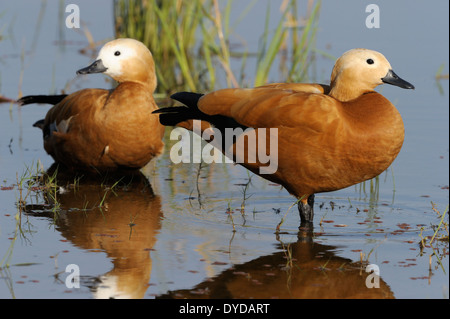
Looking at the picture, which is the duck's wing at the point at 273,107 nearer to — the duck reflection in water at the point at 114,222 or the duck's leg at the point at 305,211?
the duck's leg at the point at 305,211

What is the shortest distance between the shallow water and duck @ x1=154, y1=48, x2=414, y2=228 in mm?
381

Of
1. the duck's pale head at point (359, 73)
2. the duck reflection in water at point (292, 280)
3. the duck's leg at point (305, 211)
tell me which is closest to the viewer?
the duck reflection in water at point (292, 280)

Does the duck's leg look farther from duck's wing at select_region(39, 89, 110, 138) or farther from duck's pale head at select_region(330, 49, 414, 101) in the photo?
duck's wing at select_region(39, 89, 110, 138)

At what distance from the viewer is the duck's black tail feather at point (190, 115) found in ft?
20.3

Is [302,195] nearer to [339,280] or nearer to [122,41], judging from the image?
[339,280]

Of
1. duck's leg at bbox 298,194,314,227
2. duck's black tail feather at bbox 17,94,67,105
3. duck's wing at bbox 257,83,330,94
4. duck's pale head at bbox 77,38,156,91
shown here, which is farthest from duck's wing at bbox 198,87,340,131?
duck's black tail feather at bbox 17,94,67,105

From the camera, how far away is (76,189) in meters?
7.12

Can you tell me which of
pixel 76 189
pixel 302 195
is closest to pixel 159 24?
pixel 76 189

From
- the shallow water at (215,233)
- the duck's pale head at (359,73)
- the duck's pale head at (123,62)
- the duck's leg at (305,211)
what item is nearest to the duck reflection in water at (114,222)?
the shallow water at (215,233)

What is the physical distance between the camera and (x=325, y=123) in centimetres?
572

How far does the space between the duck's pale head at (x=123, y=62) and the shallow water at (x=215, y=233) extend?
890 millimetres

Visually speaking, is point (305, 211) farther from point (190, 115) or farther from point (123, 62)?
point (123, 62)

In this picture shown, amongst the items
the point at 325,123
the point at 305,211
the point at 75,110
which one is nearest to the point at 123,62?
the point at 75,110

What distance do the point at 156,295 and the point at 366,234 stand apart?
1.78 meters
